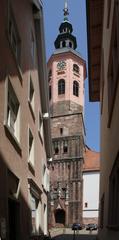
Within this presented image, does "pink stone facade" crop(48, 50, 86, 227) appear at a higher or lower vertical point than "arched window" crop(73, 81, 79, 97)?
lower

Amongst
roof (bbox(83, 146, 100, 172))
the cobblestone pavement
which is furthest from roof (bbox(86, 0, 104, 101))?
roof (bbox(83, 146, 100, 172))

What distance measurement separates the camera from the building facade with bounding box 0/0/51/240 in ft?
37.0

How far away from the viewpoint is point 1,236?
33.8ft

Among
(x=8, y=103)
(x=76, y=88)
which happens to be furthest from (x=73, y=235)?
(x=76, y=88)

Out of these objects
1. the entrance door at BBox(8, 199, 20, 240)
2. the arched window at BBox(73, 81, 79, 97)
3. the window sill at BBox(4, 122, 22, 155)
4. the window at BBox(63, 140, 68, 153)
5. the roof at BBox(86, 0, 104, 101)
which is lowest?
the entrance door at BBox(8, 199, 20, 240)

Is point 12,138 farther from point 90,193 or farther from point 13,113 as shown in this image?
point 90,193

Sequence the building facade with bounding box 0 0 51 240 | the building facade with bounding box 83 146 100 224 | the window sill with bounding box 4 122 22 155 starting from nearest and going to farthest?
the building facade with bounding box 0 0 51 240, the window sill with bounding box 4 122 22 155, the building facade with bounding box 83 146 100 224

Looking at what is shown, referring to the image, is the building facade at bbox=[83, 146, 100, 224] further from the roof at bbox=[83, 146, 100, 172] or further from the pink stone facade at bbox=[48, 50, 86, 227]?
the pink stone facade at bbox=[48, 50, 86, 227]

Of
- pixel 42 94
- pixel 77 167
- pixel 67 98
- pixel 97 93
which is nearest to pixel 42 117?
pixel 42 94

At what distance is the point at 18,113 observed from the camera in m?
13.8

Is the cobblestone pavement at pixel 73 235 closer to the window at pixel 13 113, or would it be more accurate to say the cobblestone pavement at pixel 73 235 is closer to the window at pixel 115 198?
the window at pixel 13 113

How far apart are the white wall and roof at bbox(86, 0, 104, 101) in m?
51.1

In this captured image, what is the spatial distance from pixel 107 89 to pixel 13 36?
3129mm

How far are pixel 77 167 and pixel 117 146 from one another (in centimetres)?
6635
